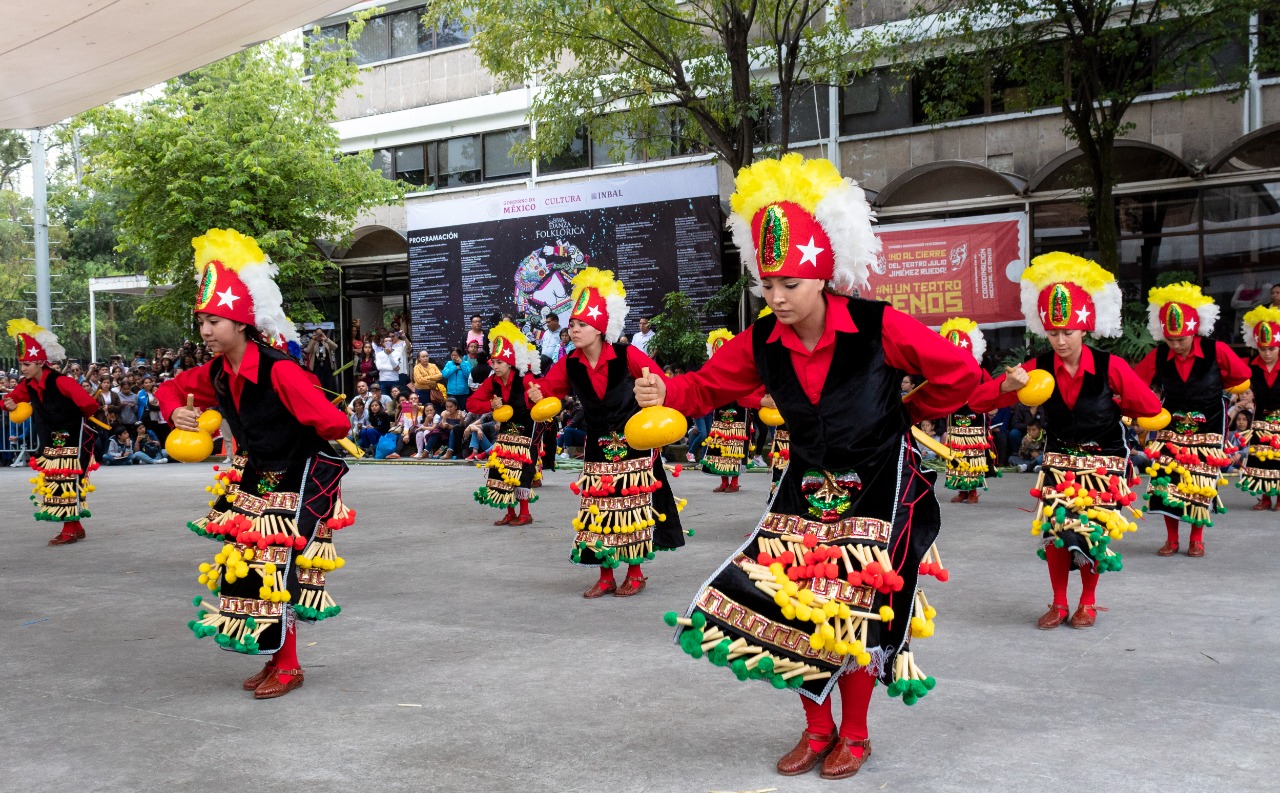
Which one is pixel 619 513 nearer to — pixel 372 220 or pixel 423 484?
pixel 423 484

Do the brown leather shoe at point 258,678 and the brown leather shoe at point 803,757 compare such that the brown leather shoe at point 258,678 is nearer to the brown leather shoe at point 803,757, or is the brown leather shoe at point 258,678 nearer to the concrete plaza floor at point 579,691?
the concrete plaza floor at point 579,691

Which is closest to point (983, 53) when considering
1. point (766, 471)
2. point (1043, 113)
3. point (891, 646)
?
point (1043, 113)

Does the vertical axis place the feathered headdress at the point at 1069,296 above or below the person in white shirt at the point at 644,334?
below

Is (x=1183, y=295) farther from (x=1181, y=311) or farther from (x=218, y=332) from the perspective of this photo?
(x=218, y=332)

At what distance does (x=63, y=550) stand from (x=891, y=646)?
27.1 ft

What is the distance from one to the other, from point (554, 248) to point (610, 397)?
13710mm

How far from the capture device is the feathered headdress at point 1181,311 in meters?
8.52

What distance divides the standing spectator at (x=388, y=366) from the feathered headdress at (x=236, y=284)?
15403 mm

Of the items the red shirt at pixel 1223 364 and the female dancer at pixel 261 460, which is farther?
the red shirt at pixel 1223 364

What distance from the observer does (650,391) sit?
157 inches

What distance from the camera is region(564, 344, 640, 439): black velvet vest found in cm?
721

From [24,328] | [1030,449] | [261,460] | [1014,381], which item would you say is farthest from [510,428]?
[1030,449]

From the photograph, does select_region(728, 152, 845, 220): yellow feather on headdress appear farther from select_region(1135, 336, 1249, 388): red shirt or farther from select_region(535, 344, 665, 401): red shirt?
select_region(1135, 336, 1249, 388): red shirt

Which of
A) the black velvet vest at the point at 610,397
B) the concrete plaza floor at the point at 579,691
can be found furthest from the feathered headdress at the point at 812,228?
the black velvet vest at the point at 610,397
